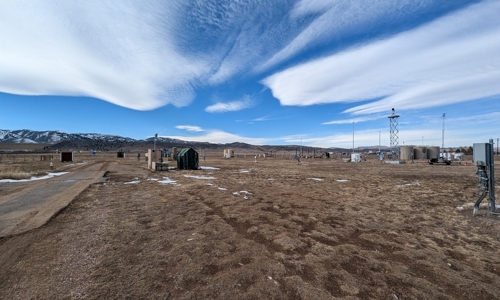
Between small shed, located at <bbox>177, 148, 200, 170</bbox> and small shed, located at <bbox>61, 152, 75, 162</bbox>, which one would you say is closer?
small shed, located at <bbox>177, 148, 200, 170</bbox>

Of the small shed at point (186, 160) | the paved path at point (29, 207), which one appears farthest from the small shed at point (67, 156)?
the paved path at point (29, 207)

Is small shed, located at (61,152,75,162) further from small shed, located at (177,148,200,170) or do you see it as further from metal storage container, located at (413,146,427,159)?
metal storage container, located at (413,146,427,159)

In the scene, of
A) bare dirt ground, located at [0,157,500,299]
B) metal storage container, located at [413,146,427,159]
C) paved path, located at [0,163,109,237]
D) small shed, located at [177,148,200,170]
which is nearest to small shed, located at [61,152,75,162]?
small shed, located at [177,148,200,170]

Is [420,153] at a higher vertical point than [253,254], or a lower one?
higher

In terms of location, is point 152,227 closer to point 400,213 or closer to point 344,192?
point 400,213

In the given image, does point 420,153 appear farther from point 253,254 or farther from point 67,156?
point 67,156

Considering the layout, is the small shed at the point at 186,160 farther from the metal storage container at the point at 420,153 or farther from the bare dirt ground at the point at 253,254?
the metal storage container at the point at 420,153

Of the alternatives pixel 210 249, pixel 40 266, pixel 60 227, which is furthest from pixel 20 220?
pixel 210 249

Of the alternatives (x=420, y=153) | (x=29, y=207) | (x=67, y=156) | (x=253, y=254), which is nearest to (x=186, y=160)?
(x=29, y=207)

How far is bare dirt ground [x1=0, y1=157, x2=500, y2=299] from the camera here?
3.51m

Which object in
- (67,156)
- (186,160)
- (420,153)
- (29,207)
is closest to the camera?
(29,207)

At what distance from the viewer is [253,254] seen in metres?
4.72

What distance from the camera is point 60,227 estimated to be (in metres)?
6.16

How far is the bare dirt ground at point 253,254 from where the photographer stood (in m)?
3.51
